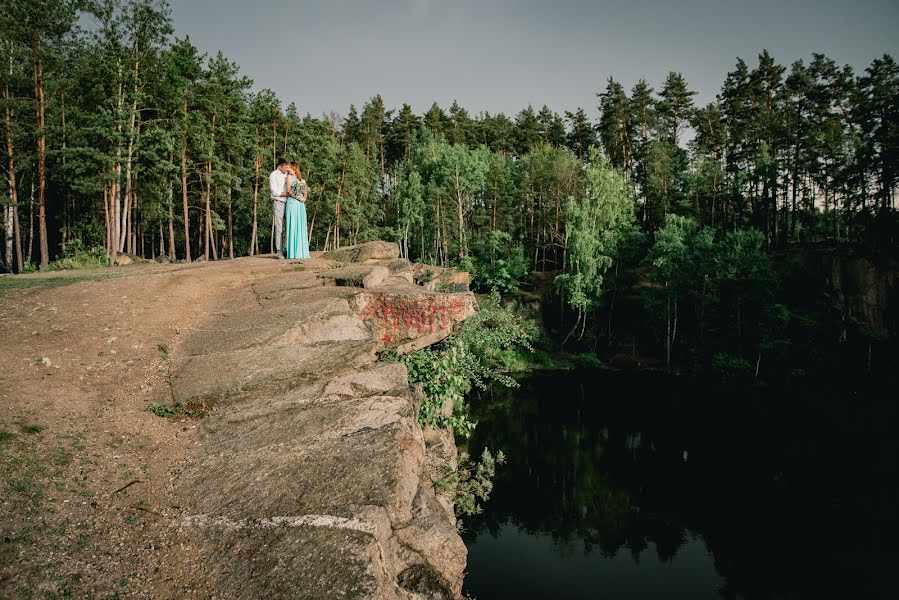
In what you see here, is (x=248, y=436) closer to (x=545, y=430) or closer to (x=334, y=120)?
(x=545, y=430)

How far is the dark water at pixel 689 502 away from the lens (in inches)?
504

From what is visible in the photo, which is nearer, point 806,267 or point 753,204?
point 806,267

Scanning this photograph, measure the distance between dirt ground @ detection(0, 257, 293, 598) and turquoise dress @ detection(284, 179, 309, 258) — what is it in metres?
4.45

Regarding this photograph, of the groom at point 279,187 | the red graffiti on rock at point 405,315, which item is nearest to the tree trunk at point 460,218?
the groom at point 279,187

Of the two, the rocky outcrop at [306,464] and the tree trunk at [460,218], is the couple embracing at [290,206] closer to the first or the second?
the rocky outcrop at [306,464]

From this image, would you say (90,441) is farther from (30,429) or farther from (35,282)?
(35,282)

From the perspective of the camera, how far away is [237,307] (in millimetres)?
9328

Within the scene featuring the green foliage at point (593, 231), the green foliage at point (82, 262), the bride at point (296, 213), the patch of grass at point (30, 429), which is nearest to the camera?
the patch of grass at point (30, 429)

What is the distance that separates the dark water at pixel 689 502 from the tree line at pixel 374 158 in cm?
1836

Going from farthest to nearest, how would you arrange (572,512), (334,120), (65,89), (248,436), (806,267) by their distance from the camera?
(334,120) < (806,267) < (65,89) < (572,512) < (248,436)

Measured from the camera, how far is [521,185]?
160 ft

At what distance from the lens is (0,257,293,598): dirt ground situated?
12.0ft

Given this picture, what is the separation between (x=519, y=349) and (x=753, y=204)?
93.5ft

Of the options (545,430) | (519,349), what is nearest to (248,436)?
(545,430)
